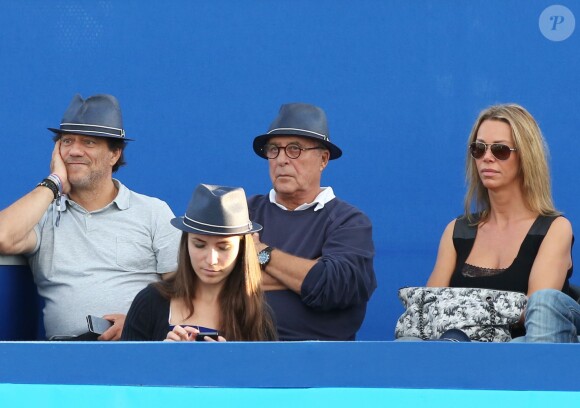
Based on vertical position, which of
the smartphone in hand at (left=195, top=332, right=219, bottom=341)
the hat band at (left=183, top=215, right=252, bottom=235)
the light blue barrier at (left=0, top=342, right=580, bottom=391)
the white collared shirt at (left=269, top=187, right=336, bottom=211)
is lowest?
the light blue barrier at (left=0, top=342, right=580, bottom=391)

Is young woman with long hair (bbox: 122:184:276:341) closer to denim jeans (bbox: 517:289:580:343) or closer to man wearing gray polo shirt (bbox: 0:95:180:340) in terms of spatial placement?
man wearing gray polo shirt (bbox: 0:95:180:340)

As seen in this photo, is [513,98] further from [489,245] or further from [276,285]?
[276,285]

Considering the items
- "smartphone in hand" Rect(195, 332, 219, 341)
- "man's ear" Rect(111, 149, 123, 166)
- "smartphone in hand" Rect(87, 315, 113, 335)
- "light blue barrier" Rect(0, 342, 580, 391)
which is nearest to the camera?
"light blue barrier" Rect(0, 342, 580, 391)

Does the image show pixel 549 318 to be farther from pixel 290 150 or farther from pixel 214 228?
pixel 290 150

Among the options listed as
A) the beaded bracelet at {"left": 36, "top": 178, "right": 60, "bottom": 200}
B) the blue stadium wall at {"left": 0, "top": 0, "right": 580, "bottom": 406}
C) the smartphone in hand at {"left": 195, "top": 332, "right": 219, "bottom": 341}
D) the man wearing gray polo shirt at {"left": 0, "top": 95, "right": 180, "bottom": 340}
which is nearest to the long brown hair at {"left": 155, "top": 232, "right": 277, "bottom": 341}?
the smartphone in hand at {"left": 195, "top": 332, "right": 219, "bottom": 341}

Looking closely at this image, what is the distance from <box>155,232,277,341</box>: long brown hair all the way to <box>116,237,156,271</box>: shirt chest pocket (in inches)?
24.2

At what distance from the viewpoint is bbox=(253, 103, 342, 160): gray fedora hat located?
3.88 metres

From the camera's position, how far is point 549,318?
3.15 meters

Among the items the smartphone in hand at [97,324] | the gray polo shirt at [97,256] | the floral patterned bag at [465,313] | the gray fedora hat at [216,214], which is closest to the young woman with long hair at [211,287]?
the gray fedora hat at [216,214]

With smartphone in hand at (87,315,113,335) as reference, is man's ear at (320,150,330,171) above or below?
above

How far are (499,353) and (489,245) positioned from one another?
1067 millimetres

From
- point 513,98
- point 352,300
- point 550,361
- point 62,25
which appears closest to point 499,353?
point 550,361

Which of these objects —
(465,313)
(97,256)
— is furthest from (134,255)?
(465,313)

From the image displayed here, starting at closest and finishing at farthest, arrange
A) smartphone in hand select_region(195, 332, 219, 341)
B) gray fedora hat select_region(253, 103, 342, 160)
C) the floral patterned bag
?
smartphone in hand select_region(195, 332, 219, 341)
the floral patterned bag
gray fedora hat select_region(253, 103, 342, 160)
